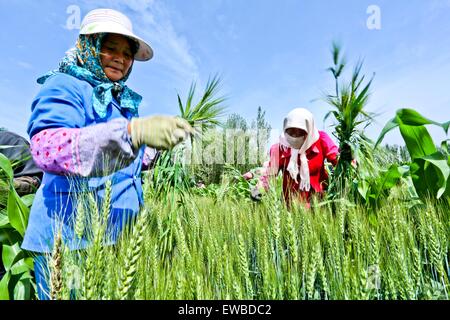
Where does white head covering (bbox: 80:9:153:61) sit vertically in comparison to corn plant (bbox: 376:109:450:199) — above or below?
above

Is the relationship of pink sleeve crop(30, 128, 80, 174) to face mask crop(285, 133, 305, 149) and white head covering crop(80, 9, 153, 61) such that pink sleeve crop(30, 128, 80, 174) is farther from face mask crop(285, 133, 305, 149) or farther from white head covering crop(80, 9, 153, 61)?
face mask crop(285, 133, 305, 149)

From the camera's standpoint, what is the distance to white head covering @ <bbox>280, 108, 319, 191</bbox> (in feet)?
6.39

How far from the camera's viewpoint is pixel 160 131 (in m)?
0.73

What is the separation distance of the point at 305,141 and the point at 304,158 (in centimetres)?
24

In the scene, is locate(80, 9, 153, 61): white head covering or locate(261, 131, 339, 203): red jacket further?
locate(261, 131, 339, 203): red jacket

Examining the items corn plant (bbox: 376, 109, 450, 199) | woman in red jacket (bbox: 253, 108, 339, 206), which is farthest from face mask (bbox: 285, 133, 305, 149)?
corn plant (bbox: 376, 109, 450, 199)

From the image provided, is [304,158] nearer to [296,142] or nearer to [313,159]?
[313,159]

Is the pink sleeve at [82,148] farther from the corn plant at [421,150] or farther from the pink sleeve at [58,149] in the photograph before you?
the corn plant at [421,150]

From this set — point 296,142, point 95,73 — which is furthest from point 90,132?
point 296,142

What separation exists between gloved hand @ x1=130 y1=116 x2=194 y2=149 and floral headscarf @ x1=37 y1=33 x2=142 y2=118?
9.3 inches

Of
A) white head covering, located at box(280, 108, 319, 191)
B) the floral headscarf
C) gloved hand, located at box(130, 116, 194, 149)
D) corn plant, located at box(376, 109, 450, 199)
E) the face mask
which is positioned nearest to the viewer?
gloved hand, located at box(130, 116, 194, 149)
